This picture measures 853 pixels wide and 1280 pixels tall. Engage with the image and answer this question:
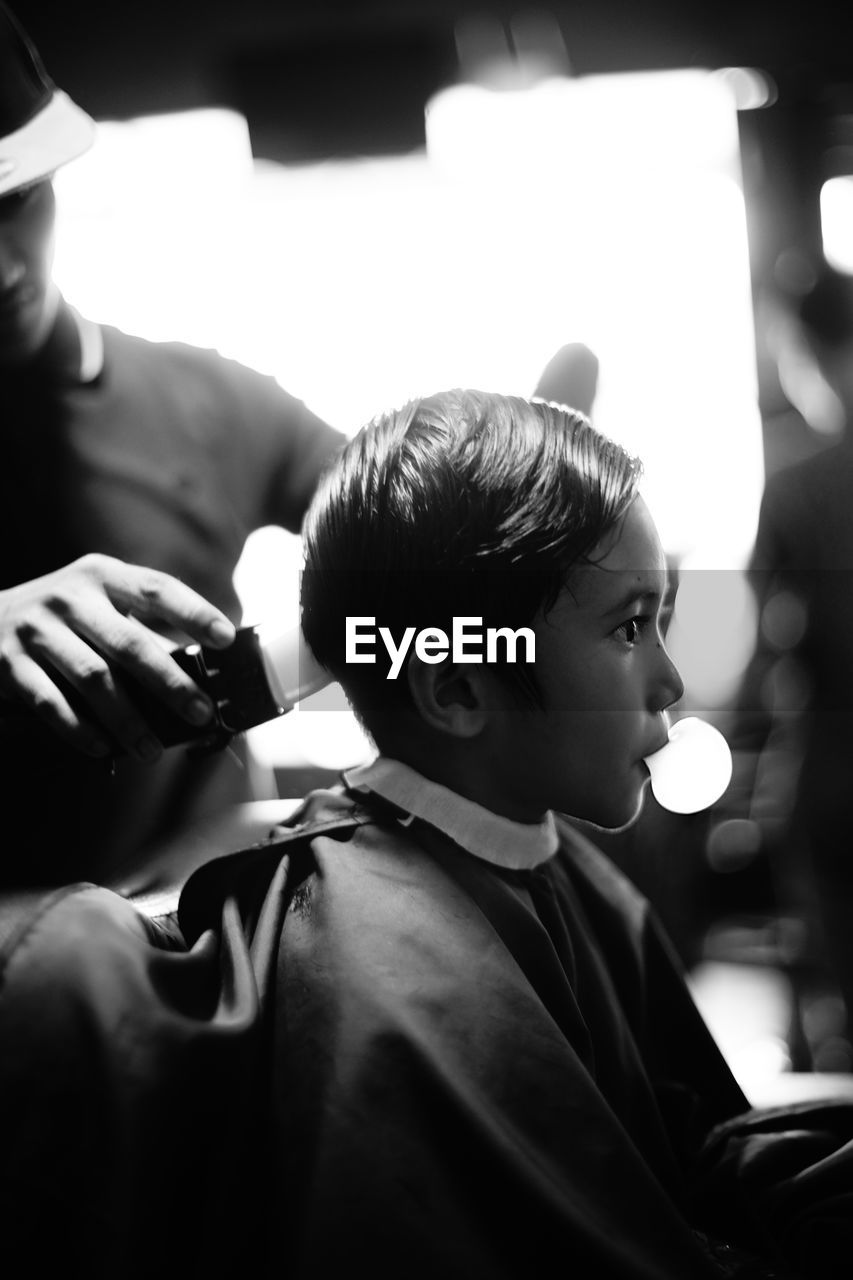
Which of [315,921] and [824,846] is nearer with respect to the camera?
[315,921]

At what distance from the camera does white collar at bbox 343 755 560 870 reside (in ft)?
2.06

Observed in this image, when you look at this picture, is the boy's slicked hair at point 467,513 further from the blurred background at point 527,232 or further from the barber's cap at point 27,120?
the barber's cap at point 27,120

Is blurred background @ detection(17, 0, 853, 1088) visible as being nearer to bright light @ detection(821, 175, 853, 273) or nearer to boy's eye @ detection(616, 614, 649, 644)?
bright light @ detection(821, 175, 853, 273)

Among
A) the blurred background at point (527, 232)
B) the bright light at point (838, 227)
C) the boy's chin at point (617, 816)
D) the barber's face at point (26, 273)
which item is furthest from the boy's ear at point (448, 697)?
the bright light at point (838, 227)

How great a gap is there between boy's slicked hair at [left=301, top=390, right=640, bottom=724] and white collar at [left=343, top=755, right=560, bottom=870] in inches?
2.0

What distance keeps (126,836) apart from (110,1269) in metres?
0.32

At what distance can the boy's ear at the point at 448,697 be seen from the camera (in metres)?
0.63

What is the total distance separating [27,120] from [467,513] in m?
0.48

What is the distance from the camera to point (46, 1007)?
50 centimetres

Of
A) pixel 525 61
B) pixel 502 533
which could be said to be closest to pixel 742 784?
pixel 502 533

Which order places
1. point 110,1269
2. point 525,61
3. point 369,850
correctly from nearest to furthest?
point 110,1269 → point 369,850 → point 525,61

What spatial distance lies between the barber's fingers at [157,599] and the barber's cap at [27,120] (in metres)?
0.30

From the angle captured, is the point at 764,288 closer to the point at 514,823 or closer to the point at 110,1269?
the point at 514,823

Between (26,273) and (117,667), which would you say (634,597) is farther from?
(26,273)
